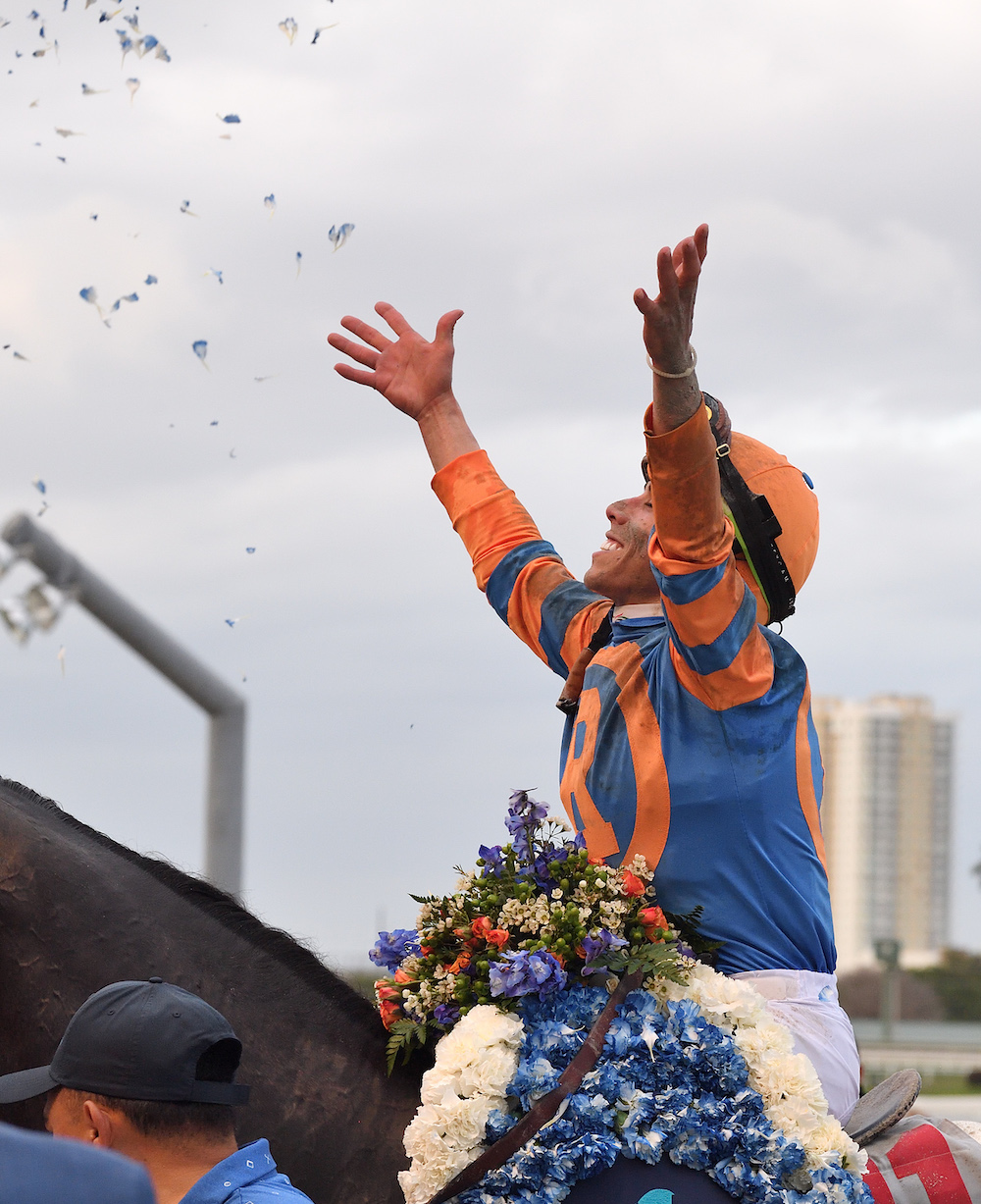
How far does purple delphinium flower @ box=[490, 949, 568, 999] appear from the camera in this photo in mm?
3215

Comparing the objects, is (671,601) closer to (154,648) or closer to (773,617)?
(773,617)

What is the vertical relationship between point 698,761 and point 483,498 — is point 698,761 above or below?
below

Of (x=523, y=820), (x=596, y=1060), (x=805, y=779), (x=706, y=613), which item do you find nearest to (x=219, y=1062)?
(x=596, y=1060)

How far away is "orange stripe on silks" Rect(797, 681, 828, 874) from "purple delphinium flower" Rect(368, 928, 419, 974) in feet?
3.39

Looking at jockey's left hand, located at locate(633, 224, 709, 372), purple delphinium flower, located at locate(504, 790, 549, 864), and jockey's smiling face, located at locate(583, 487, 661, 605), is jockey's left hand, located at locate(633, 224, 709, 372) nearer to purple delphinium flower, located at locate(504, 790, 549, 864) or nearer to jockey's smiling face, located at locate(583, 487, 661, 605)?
jockey's smiling face, located at locate(583, 487, 661, 605)

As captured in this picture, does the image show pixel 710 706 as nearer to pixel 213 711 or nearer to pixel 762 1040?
pixel 762 1040

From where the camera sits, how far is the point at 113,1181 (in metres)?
1.28

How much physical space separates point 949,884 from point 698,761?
9896 centimetres

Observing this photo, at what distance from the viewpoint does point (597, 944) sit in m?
3.27

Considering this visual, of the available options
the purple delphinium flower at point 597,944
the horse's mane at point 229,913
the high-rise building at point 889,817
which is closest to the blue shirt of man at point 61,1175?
the purple delphinium flower at point 597,944

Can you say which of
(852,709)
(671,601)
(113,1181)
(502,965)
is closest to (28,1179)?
(113,1181)

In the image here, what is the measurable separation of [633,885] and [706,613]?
2.20 feet

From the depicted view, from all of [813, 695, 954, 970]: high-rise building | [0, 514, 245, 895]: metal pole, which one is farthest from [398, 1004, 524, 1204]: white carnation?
[813, 695, 954, 970]: high-rise building

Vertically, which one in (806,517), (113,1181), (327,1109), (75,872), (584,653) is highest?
(806,517)
